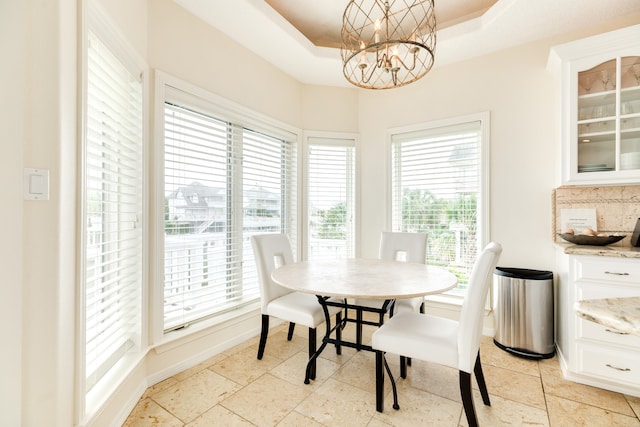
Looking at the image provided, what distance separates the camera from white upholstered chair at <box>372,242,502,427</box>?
1.53m

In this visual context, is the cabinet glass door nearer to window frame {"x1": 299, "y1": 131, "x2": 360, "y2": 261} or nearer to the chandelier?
the chandelier

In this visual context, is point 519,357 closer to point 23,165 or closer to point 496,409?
point 496,409

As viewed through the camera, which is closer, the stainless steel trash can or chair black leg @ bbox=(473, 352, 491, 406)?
chair black leg @ bbox=(473, 352, 491, 406)

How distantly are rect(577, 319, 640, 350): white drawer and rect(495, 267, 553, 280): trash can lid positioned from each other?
18.6 inches

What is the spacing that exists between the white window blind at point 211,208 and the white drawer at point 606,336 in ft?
8.45

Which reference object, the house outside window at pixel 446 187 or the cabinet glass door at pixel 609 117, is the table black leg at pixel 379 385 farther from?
the cabinet glass door at pixel 609 117

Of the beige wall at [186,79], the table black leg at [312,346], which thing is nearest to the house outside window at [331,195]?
the beige wall at [186,79]

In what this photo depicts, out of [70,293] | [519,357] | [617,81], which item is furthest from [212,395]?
[617,81]

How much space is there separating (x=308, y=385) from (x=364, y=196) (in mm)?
2197

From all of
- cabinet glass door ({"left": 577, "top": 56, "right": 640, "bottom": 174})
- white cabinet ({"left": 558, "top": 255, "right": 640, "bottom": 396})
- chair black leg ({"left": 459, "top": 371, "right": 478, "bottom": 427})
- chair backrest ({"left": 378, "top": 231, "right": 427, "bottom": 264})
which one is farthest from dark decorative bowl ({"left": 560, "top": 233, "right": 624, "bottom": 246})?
chair black leg ({"left": 459, "top": 371, "right": 478, "bottom": 427})

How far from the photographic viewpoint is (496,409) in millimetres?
1782

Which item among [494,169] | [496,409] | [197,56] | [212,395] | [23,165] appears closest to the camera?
[23,165]

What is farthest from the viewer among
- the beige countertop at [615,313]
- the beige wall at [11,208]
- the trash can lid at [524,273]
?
the trash can lid at [524,273]

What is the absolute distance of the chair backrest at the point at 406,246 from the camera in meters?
2.74
